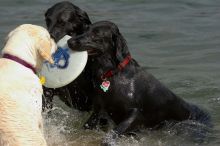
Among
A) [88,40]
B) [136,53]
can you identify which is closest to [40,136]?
[88,40]

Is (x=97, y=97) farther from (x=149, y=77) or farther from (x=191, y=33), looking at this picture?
(x=191, y=33)

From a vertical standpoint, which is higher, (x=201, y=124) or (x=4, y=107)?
(x=4, y=107)

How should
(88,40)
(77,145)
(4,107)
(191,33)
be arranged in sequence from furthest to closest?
(191,33)
(77,145)
(88,40)
(4,107)

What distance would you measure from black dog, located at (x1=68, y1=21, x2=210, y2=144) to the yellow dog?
1045mm

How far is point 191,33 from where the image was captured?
42.9 feet

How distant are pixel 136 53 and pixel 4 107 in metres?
6.07

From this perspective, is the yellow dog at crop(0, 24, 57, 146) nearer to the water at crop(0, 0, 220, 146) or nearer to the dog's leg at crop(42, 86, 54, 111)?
the dog's leg at crop(42, 86, 54, 111)

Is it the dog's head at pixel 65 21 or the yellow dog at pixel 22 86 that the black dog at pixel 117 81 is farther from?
the yellow dog at pixel 22 86

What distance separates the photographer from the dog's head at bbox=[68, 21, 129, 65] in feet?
23.9

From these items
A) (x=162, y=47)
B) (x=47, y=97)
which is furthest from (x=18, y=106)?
(x=162, y=47)

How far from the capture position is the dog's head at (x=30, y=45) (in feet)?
20.1

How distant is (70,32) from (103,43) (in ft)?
2.34

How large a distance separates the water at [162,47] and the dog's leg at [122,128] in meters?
0.11

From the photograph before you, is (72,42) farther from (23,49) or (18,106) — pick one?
(18,106)
